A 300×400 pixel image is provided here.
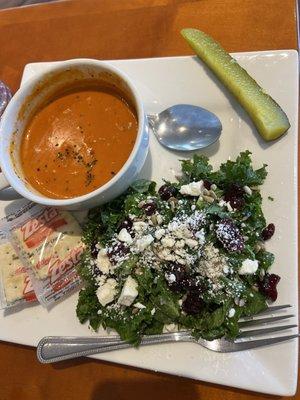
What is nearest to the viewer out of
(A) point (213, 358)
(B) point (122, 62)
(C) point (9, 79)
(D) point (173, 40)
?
(A) point (213, 358)

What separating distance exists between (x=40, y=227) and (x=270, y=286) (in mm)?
707

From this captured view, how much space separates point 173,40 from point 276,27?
0.38 meters

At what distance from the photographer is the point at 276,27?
147 centimetres

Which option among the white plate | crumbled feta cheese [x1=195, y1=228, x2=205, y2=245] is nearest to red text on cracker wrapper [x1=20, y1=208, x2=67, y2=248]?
the white plate

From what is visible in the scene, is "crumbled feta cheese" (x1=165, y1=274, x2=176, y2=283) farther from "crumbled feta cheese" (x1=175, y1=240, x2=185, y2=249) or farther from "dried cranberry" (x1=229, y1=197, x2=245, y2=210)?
"dried cranberry" (x1=229, y1=197, x2=245, y2=210)

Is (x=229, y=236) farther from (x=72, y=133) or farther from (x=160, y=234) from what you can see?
(x=72, y=133)

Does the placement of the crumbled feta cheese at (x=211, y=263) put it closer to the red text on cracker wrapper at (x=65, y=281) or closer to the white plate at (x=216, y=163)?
the white plate at (x=216, y=163)

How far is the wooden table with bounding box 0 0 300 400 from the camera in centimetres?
121

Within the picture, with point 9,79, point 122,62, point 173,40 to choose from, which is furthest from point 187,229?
point 9,79

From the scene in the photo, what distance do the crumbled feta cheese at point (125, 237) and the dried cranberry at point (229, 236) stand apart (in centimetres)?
24

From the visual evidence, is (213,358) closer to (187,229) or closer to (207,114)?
(187,229)

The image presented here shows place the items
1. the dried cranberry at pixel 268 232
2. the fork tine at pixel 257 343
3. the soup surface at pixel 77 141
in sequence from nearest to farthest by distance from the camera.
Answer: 1. the fork tine at pixel 257 343
2. the dried cranberry at pixel 268 232
3. the soup surface at pixel 77 141

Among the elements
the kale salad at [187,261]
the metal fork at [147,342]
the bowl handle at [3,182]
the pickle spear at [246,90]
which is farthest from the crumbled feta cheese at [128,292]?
the pickle spear at [246,90]

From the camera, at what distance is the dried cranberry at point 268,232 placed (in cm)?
112
